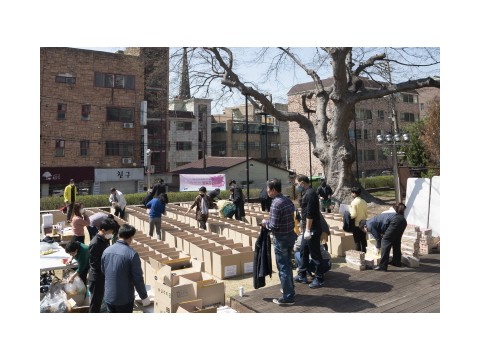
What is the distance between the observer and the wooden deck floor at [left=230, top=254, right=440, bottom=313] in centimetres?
514

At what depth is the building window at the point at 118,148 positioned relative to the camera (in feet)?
95.2

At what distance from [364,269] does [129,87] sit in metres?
26.7

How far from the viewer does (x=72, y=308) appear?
5195 mm

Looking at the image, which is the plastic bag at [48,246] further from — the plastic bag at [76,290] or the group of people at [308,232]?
the group of people at [308,232]

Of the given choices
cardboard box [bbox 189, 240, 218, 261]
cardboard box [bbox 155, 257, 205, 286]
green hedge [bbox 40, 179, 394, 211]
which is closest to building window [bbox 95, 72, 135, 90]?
green hedge [bbox 40, 179, 394, 211]

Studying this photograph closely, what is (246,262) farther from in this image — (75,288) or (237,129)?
(237,129)

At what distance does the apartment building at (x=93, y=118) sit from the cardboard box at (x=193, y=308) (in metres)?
22.6

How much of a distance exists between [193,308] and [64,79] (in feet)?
86.9

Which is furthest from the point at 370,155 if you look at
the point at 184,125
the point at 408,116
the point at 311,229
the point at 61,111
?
the point at 311,229

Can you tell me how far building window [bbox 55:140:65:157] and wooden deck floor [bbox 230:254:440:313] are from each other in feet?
81.1

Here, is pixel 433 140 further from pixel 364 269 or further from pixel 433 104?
pixel 364 269

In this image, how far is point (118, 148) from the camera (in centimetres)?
2947

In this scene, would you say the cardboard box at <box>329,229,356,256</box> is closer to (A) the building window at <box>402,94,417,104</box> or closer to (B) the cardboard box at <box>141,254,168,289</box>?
(B) the cardboard box at <box>141,254,168,289</box>
